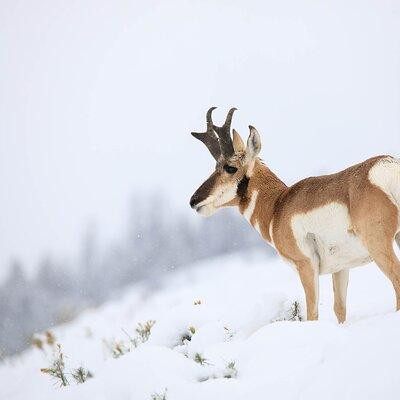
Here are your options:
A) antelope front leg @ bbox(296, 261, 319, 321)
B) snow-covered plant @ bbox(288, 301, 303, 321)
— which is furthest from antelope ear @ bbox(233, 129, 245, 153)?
snow-covered plant @ bbox(288, 301, 303, 321)

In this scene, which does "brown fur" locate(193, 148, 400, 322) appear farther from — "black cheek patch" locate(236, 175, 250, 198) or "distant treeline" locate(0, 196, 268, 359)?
"distant treeline" locate(0, 196, 268, 359)

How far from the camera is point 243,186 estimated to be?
8133 mm

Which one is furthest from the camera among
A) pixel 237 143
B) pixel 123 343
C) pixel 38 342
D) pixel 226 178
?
pixel 237 143

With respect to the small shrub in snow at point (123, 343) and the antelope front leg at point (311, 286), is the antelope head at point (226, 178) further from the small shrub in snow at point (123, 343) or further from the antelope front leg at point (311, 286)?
the small shrub in snow at point (123, 343)

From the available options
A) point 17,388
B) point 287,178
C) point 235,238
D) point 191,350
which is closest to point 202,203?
point 191,350

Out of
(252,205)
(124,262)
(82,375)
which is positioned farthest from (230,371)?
(124,262)

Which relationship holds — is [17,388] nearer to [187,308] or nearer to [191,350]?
[187,308]

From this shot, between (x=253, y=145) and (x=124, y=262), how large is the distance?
1403 inches

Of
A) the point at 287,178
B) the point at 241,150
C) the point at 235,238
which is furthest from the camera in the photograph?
the point at 287,178

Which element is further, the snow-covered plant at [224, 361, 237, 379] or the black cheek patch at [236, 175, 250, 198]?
the black cheek patch at [236, 175, 250, 198]

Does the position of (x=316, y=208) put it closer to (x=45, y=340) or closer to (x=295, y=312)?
(x=295, y=312)

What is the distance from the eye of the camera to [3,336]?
1470 inches

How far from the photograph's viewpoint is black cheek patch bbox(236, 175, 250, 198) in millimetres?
8130

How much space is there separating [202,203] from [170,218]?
35.8 metres
